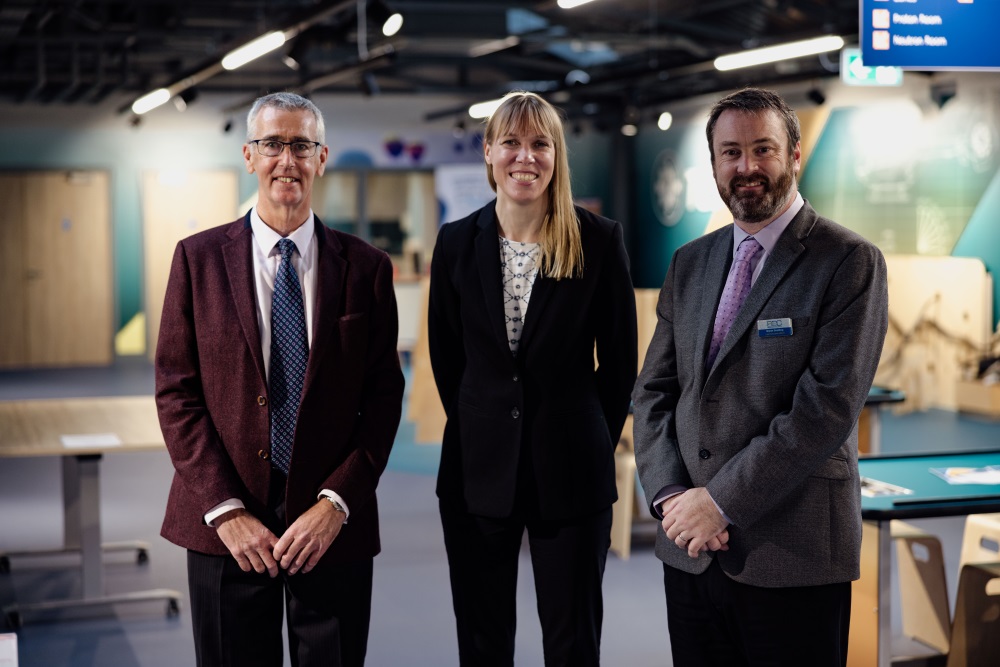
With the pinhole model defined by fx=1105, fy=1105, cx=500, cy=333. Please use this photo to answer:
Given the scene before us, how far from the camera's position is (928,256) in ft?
37.1

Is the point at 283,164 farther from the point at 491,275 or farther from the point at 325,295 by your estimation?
the point at 491,275

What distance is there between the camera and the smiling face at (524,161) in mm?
2684

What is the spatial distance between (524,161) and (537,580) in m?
1.04

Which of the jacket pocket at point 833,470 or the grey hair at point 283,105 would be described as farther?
the grey hair at point 283,105

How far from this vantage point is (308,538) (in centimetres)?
244

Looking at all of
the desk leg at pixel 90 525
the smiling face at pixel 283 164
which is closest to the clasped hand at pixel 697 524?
the smiling face at pixel 283 164

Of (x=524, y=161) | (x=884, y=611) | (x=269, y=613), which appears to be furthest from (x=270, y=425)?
(x=884, y=611)

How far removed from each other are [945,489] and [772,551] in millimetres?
1534

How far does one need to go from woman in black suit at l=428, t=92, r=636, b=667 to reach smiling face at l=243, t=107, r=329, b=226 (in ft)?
1.54

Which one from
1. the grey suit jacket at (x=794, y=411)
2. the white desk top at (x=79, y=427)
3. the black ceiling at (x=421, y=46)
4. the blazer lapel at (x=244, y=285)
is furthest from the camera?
the black ceiling at (x=421, y=46)

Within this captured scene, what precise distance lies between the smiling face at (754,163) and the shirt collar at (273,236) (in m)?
0.95

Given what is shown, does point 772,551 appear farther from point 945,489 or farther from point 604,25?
point 604,25

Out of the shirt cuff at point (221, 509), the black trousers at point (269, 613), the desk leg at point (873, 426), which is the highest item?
the shirt cuff at point (221, 509)

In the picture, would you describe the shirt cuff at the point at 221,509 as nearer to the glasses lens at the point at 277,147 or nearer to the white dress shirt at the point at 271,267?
the white dress shirt at the point at 271,267
